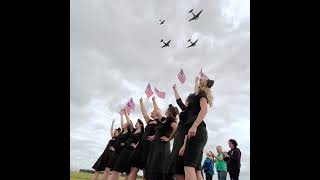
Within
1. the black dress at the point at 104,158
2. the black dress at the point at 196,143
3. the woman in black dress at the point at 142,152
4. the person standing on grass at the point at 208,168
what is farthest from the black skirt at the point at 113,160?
A: the black dress at the point at 196,143

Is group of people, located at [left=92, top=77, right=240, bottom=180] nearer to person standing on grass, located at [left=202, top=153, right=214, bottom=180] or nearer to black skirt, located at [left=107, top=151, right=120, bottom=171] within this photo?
black skirt, located at [left=107, top=151, right=120, bottom=171]

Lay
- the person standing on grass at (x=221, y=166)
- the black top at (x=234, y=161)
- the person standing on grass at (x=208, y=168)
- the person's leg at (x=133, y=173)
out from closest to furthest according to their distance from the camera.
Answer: the person's leg at (x=133, y=173)
the black top at (x=234, y=161)
the person standing on grass at (x=221, y=166)
the person standing on grass at (x=208, y=168)

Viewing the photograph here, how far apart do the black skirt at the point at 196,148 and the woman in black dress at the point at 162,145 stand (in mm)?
1560

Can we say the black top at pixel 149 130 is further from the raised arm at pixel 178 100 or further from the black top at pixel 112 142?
the black top at pixel 112 142

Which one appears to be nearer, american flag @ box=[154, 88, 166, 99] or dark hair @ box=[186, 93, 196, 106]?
dark hair @ box=[186, 93, 196, 106]

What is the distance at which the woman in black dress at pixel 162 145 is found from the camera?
27.2 ft

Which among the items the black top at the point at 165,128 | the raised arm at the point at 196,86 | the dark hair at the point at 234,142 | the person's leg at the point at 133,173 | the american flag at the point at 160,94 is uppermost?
the american flag at the point at 160,94

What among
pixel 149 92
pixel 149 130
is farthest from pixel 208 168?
pixel 149 130

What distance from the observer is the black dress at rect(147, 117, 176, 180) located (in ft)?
27.1

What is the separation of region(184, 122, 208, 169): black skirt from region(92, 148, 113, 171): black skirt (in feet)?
17.9

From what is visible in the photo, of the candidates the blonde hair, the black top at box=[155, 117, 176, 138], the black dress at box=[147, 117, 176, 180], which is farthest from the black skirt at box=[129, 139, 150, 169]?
the blonde hair

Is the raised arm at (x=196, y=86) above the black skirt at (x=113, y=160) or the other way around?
above
